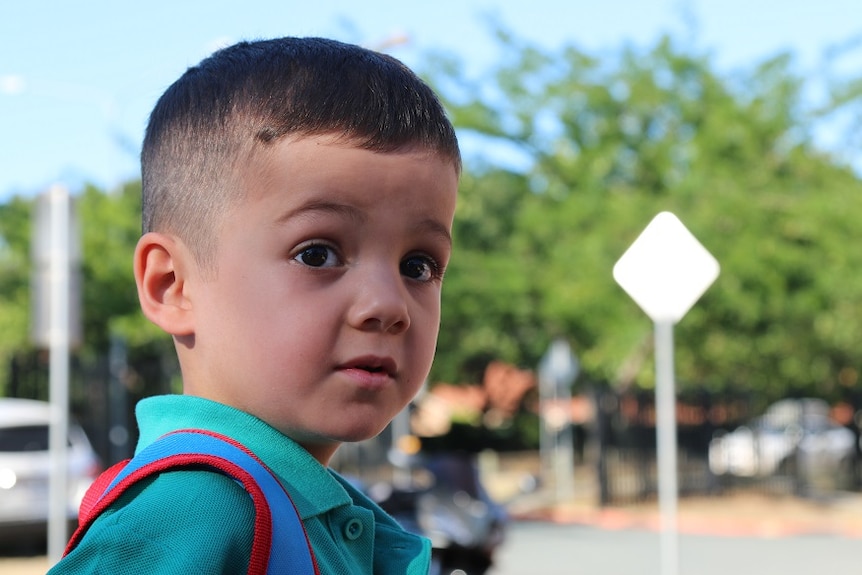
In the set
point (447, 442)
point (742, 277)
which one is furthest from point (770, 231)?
point (447, 442)

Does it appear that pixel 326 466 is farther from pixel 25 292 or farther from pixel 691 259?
pixel 25 292

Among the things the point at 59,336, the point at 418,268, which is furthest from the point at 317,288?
the point at 59,336

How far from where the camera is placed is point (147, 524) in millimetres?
1121

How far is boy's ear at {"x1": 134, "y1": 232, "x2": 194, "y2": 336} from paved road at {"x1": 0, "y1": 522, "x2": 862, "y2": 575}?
10994mm

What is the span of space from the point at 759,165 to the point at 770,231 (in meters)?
1.23

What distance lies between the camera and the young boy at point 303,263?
128 cm

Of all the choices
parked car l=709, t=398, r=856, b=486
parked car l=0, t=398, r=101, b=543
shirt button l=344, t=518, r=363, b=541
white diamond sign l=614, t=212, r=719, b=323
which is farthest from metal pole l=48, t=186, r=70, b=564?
parked car l=709, t=398, r=856, b=486

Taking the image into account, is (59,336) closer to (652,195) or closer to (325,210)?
(325,210)

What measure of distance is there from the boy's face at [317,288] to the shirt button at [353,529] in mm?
105

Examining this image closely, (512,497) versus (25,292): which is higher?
(25,292)

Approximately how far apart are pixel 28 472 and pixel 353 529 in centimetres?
1297

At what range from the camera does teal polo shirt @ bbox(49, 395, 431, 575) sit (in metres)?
1.11

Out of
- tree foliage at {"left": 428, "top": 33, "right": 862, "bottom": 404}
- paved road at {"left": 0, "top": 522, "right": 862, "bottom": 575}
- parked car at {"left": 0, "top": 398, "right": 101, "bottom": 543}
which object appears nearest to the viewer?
paved road at {"left": 0, "top": 522, "right": 862, "bottom": 575}

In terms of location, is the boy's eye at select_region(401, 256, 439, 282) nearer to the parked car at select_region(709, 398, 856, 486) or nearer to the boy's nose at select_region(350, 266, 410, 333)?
the boy's nose at select_region(350, 266, 410, 333)
